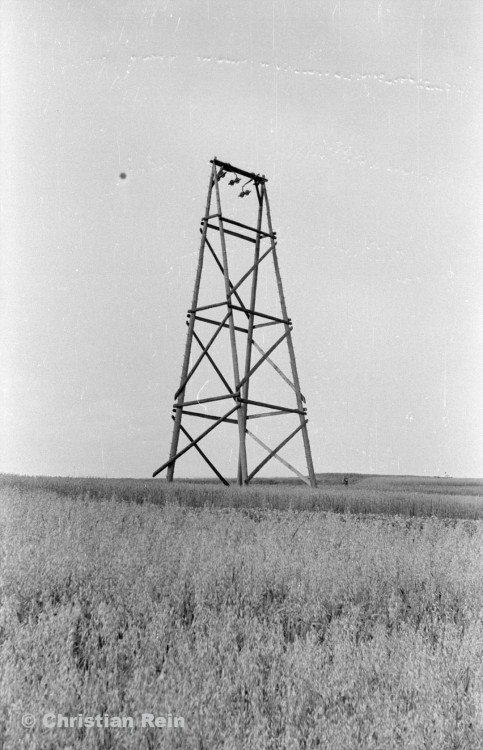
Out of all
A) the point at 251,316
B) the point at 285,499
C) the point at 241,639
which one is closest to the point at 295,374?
the point at 251,316

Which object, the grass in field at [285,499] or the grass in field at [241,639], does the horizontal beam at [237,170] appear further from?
the grass in field at [241,639]

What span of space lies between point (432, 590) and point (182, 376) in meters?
11.6

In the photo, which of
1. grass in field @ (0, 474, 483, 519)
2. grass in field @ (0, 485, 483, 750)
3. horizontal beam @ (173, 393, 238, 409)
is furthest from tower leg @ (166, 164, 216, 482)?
grass in field @ (0, 485, 483, 750)

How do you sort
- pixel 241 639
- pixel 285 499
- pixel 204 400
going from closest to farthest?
pixel 241 639 < pixel 285 499 < pixel 204 400

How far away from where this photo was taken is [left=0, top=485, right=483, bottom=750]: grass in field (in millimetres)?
2826

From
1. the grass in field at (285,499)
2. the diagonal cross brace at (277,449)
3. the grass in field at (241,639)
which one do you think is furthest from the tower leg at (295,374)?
the grass in field at (241,639)

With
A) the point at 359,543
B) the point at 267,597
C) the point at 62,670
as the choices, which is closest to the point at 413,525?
the point at 359,543

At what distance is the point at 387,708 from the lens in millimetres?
2879

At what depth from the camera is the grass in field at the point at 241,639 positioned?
9.27 feet

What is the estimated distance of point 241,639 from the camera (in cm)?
403

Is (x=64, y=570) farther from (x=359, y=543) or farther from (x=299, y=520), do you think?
(x=299, y=520)

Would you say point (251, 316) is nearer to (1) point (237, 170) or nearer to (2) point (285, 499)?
(1) point (237, 170)

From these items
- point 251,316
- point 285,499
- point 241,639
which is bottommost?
point 241,639

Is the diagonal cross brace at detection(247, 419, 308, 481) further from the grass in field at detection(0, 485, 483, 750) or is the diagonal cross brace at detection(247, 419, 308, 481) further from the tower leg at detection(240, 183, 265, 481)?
the grass in field at detection(0, 485, 483, 750)
